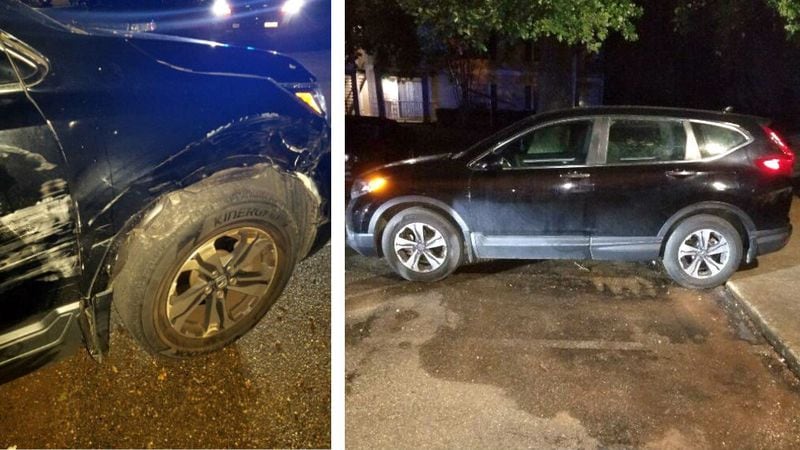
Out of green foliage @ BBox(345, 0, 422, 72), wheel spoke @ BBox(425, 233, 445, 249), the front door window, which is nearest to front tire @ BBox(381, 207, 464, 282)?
wheel spoke @ BBox(425, 233, 445, 249)

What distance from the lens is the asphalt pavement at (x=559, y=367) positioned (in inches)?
136

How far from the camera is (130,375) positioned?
11.8ft

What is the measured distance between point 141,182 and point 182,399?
1.23 metres

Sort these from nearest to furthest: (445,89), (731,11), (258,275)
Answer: (258,275) → (731,11) → (445,89)

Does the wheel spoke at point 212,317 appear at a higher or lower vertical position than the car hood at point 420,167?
lower

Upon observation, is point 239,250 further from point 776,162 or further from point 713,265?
point 776,162

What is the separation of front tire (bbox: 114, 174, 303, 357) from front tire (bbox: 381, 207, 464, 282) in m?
1.71

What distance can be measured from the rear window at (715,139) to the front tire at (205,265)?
3.32 metres

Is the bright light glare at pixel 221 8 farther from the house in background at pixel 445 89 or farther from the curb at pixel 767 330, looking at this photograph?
the house in background at pixel 445 89

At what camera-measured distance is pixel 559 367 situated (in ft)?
13.3

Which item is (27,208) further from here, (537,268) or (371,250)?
(537,268)

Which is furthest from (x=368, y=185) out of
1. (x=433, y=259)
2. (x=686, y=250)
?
(x=686, y=250)

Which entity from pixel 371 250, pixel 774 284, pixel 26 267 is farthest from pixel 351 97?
A: pixel 26 267

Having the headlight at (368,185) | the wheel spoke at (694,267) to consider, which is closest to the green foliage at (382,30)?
the headlight at (368,185)
